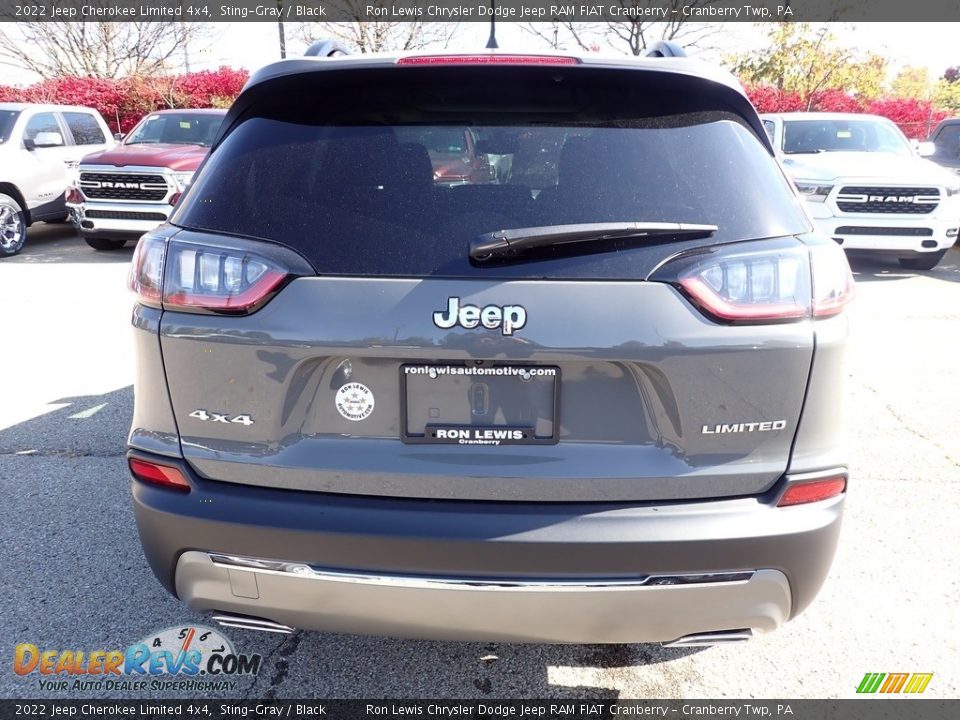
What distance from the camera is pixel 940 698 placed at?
7.84ft

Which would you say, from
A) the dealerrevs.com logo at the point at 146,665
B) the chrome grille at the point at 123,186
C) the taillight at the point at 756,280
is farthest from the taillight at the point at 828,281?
the chrome grille at the point at 123,186

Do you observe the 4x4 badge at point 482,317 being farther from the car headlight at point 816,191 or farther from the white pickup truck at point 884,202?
the car headlight at point 816,191

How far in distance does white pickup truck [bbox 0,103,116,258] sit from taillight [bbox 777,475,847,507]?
11.9 m

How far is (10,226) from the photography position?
1119 centimetres

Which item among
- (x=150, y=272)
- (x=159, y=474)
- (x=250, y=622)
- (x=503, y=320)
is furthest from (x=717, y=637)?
(x=150, y=272)

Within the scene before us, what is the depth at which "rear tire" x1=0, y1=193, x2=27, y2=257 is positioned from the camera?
11031 mm

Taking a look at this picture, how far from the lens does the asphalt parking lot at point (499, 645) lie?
2.46 m

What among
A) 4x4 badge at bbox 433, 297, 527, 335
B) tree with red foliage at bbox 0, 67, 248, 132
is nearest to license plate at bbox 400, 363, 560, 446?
4x4 badge at bbox 433, 297, 527, 335

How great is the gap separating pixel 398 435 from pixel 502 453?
0.90 feet

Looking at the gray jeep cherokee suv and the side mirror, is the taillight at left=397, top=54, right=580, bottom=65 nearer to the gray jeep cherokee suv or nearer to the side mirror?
the gray jeep cherokee suv

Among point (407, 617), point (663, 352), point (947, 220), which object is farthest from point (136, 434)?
point (947, 220)

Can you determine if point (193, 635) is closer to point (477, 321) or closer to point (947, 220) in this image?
point (477, 321)

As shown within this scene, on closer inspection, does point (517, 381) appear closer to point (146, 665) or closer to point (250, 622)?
point (250, 622)

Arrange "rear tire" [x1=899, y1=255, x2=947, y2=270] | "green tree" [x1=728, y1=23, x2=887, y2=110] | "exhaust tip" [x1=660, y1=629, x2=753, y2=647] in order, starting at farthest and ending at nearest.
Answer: "green tree" [x1=728, y1=23, x2=887, y2=110] → "rear tire" [x1=899, y1=255, x2=947, y2=270] → "exhaust tip" [x1=660, y1=629, x2=753, y2=647]
